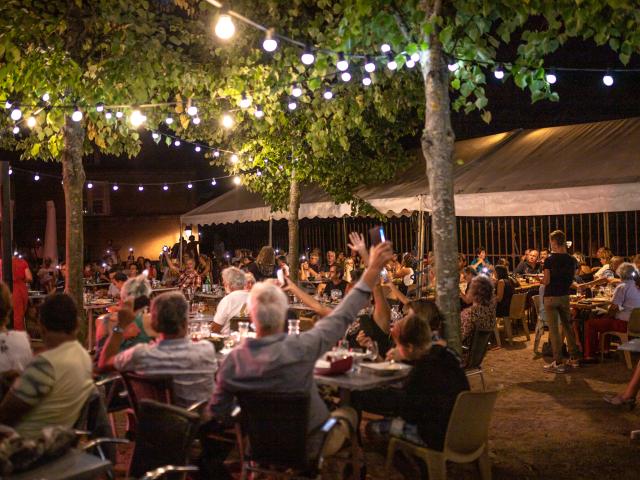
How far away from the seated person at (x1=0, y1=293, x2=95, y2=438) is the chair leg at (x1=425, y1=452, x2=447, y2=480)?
6.78 feet

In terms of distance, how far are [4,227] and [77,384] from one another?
12.1 ft

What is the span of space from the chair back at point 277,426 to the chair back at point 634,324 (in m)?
6.56

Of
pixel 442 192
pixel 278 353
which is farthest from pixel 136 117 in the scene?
pixel 278 353

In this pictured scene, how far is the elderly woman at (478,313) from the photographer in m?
7.53

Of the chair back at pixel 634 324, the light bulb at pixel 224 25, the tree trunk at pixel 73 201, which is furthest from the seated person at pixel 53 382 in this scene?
the chair back at pixel 634 324

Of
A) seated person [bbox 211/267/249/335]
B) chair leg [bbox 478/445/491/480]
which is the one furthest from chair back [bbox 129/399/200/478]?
seated person [bbox 211/267/249/335]

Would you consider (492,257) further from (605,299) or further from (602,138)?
(605,299)

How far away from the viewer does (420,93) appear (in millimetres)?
12039

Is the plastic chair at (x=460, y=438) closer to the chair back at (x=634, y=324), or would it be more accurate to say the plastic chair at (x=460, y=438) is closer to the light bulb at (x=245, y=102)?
the chair back at (x=634, y=324)

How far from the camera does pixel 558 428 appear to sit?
22.3 feet

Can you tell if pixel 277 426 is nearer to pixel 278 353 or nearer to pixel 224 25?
pixel 278 353

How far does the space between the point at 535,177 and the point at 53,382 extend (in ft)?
A: 32.6

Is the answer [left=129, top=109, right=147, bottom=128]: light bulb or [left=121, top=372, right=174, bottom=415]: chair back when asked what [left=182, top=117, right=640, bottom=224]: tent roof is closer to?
[left=129, top=109, right=147, bottom=128]: light bulb

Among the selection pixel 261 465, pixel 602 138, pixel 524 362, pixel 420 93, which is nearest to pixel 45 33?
pixel 420 93
